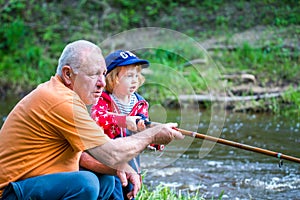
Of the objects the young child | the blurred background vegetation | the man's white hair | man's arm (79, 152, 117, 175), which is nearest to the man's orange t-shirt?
the man's white hair

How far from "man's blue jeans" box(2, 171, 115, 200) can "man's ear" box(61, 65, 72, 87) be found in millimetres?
545

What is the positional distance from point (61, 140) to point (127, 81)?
752mm

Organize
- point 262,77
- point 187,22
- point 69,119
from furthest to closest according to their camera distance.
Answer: point 187,22, point 262,77, point 69,119

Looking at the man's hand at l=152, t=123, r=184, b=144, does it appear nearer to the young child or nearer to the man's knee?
the young child

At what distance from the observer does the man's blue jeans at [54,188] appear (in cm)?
382

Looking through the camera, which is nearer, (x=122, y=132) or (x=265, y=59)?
(x=122, y=132)

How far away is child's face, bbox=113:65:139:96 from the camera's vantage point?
173 inches

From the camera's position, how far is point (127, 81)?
14.5 feet

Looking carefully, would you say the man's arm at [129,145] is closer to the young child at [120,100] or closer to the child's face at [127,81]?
the young child at [120,100]

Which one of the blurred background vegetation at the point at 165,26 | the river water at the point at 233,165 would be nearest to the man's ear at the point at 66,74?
the river water at the point at 233,165

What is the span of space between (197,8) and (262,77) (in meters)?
4.40


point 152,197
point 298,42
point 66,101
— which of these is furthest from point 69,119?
point 298,42

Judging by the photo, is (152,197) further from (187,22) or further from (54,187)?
(187,22)

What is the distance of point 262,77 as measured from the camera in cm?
1192
